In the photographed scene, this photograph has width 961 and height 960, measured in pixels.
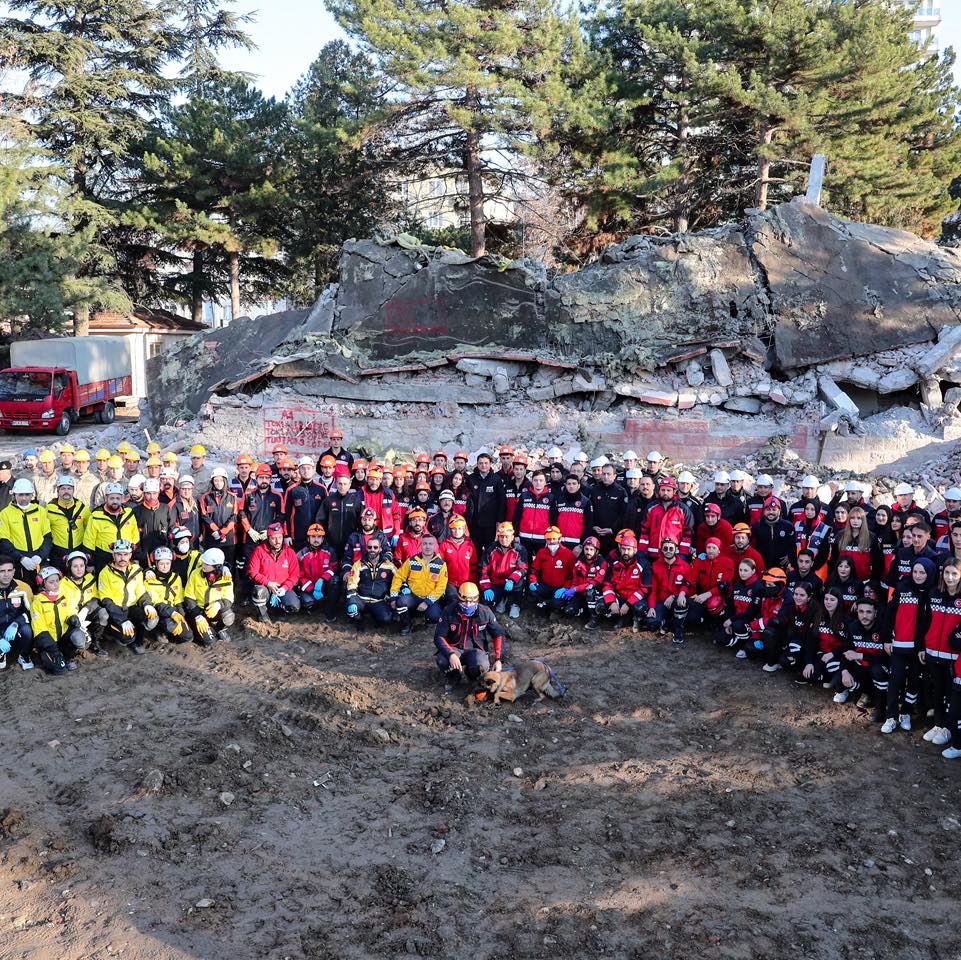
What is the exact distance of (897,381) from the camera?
16484 mm

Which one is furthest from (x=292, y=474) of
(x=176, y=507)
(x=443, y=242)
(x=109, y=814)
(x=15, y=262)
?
(x=15, y=262)

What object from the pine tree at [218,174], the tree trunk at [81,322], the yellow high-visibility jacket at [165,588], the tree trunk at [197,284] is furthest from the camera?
the tree trunk at [197,284]

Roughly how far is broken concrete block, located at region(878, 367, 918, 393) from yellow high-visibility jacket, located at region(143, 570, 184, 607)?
13043 millimetres

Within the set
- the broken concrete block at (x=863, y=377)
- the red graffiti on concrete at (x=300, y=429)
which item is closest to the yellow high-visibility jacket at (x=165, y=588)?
the red graffiti on concrete at (x=300, y=429)

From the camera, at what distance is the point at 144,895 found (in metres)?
5.46

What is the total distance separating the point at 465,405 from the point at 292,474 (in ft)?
21.0

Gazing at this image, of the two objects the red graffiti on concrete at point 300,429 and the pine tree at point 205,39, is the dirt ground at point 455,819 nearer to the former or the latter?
the red graffiti on concrete at point 300,429

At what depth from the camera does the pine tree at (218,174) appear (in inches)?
1020

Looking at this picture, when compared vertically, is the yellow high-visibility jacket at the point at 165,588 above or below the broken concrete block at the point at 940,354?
below

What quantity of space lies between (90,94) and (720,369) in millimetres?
23868

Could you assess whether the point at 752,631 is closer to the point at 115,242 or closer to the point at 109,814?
the point at 109,814

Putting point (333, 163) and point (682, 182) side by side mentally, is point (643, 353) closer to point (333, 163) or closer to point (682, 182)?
point (682, 182)

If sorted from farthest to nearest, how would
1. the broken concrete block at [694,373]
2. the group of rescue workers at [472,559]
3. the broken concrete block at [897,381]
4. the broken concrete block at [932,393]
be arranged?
the broken concrete block at [694,373]
the broken concrete block at [897,381]
the broken concrete block at [932,393]
the group of rescue workers at [472,559]

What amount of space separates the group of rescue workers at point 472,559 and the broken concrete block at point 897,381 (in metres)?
6.63
